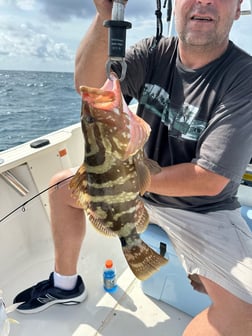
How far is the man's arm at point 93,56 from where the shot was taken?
1.59 metres

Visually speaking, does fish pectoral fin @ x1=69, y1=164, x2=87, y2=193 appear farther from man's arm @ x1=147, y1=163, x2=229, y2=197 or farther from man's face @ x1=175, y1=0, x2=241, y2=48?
man's face @ x1=175, y1=0, x2=241, y2=48

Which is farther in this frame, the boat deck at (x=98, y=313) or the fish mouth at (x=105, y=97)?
the boat deck at (x=98, y=313)

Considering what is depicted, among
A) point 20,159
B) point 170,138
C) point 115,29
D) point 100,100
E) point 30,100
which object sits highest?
point 115,29

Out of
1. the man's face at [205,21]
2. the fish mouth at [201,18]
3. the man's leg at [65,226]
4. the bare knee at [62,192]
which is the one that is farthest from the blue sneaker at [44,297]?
the fish mouth at [201,18]

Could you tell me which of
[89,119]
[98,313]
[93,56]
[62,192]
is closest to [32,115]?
[62,192]

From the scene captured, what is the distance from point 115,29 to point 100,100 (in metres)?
0.26

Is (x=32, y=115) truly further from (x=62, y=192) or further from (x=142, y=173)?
(x=142, y=173)

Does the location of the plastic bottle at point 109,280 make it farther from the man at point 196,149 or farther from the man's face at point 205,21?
the man's face at point 205,21

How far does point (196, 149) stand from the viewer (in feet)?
6.18

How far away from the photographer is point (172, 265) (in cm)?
221

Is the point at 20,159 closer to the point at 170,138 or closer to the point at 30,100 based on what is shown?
the point at 170,138

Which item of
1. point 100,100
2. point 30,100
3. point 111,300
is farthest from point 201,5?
point 30,100

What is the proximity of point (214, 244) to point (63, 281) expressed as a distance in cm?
112

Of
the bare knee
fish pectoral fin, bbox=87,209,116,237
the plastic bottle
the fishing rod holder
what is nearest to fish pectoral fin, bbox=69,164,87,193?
fish pectoral fin, bbox=87,209,116,237
